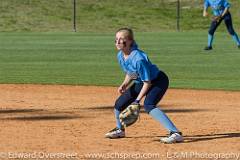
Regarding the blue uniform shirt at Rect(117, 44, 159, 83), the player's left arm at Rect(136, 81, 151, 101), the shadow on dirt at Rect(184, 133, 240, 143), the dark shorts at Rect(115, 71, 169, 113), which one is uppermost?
the blue uniform shirt at Rect(117, 44, 159, 83)

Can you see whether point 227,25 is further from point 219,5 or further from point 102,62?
point 102,62

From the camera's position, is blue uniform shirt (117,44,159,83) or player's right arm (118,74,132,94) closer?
blue uniform shirt (117,44,159,83)

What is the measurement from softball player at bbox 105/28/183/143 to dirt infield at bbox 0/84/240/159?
187 millimetres

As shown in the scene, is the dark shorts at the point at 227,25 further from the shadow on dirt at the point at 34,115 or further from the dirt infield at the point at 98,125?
the shadow on dirt at the point at 34,115

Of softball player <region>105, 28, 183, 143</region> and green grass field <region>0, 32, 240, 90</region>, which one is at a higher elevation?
softball player <region>105, 28, 183, 143</region>

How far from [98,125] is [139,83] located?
1607mm

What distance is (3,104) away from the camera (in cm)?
1293

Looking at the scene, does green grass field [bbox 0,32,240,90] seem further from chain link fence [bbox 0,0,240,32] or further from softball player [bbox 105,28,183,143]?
chain link fence [bbox 0,0,240,32]

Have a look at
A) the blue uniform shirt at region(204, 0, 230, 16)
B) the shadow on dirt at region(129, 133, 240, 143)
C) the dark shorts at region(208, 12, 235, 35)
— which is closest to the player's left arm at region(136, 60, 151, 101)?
the shadow on dirt at region(129, 133, 240, 143)

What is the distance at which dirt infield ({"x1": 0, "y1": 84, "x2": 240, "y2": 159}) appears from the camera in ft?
27.5

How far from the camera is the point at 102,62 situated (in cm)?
2008

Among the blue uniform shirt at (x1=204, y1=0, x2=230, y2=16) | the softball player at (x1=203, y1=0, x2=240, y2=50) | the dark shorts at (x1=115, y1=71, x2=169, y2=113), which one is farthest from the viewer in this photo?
the blue uniform shirt at (x1=204, y1=0, x2=230, y2=16)

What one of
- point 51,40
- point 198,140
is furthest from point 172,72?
point 51,40

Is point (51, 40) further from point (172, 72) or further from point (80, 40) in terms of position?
point (172, 72)
